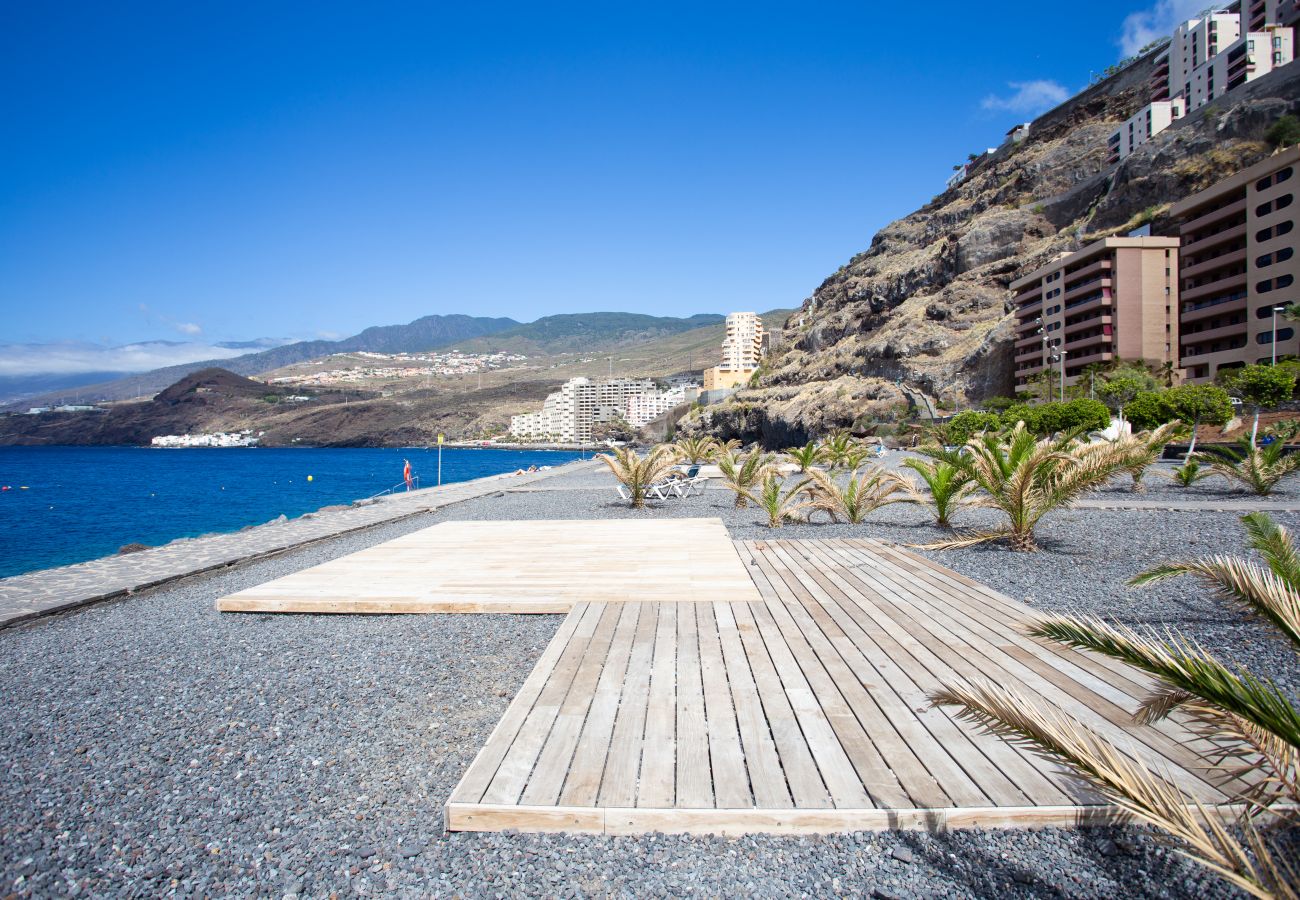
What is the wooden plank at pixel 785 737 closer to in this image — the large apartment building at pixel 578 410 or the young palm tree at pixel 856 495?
the young palm tree at pixel 856 495

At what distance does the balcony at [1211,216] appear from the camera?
41206mm

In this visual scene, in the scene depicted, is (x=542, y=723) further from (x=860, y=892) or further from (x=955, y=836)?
(x=955, y=836)

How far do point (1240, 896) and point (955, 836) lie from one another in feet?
2.23

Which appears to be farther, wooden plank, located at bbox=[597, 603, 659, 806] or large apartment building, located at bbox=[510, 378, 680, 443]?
large apartment building, located at bbox=[510, 378, 680, 443]

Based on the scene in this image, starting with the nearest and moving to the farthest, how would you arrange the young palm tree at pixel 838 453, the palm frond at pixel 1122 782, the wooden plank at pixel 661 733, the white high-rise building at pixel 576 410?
1. the palm frond at pixel 1122 782
2. the wooden plank at pixel 661 733
3. the young palm tree at pixel 838 453
4. the white high-rise building at pixel 576 410

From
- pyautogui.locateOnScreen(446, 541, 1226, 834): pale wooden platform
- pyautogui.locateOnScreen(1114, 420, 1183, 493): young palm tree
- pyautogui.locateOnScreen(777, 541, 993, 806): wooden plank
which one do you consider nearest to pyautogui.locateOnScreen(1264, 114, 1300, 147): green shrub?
pyautogui.locateOnScreen(1114, 420, 1183, 493): young palm tree

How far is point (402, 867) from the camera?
2068 mm

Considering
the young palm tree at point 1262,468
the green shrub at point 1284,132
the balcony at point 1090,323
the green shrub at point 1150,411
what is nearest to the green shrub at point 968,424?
the green shrub at point 1150,411

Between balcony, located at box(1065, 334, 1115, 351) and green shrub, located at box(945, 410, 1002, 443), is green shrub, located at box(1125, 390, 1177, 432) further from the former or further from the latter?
balcony, located at box(1065, 334, 1115, 351)

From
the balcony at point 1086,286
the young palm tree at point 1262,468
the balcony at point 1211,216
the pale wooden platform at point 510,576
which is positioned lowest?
the pale wooden platform at point 510,576

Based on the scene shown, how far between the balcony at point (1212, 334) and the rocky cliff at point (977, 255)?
951cm

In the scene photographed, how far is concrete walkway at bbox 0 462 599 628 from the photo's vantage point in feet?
18.6

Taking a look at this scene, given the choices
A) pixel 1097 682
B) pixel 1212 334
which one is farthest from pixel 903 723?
pixel 1212 334

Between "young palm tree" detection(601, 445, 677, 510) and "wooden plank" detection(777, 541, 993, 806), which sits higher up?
"young palm tree" detection(601, 445, 677, 510)
